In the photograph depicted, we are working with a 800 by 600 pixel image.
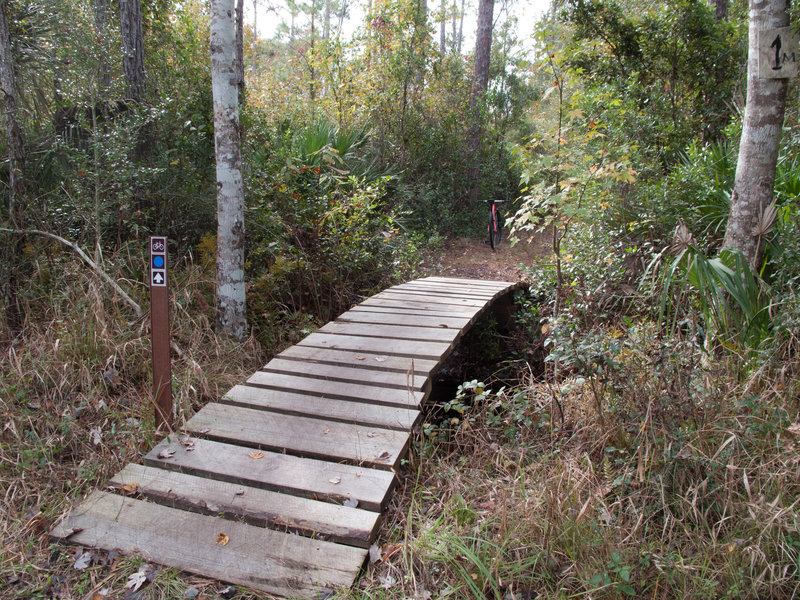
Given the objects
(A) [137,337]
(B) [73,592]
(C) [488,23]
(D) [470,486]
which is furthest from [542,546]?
(C) [488,23]

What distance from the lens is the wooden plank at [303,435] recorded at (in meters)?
2.57

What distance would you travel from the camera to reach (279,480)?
240 cm

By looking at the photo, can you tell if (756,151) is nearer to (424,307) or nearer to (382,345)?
(424,307)

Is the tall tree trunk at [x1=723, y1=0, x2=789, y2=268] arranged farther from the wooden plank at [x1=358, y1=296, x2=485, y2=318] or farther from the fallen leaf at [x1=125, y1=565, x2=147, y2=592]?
the fallen leaf at [x1=125, y1=565, x2=147, y2=592]

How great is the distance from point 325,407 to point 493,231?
27.6 ft

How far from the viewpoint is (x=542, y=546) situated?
204cm

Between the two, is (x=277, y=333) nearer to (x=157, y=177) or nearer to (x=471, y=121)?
(x=157, y=177)

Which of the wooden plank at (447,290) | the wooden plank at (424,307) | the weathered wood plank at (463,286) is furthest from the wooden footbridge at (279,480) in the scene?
the weathered wood plank at (463,286)

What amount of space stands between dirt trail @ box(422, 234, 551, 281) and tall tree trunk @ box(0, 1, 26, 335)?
542 cm

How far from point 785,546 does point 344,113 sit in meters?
9.38

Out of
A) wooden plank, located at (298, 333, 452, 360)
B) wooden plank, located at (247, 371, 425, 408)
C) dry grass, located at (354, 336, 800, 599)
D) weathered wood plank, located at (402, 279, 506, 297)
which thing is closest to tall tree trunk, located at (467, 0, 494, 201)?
weathered wood plank, located at (402, 279, 506, 297)

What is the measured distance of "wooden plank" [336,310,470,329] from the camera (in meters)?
4.39

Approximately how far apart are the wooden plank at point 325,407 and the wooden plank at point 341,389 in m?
0.04

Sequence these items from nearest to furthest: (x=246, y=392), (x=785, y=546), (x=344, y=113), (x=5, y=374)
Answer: (x=785, y=546) < (x=246, y=392) < (x=5, y=374) < (x=344, y=113)
